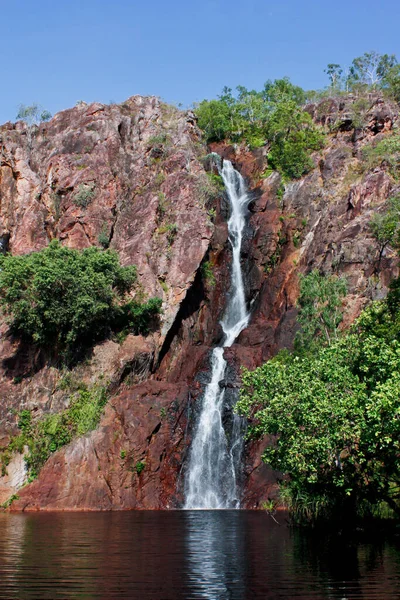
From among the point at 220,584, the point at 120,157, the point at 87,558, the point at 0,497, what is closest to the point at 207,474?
the point at 0,497

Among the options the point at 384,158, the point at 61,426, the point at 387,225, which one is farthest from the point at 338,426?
the point at 384,158

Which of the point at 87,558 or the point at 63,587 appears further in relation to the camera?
the point at 87,558

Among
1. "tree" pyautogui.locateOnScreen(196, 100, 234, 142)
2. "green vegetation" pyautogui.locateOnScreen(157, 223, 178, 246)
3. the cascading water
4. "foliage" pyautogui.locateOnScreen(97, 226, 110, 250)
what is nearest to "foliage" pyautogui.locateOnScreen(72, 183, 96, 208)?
"foliage" pyautogui.locateOnScreen(97, 226, 110, 250)

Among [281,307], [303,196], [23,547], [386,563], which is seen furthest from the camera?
[303,196]

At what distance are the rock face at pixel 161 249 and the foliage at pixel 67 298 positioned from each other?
2201 mm

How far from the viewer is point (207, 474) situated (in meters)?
47.1

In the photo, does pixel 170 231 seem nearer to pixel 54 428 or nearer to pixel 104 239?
pixel 104 239

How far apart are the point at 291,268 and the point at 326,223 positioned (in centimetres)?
548

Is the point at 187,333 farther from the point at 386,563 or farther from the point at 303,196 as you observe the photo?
the point at 386,563

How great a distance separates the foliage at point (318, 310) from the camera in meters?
49.3

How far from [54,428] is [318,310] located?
22.4 m

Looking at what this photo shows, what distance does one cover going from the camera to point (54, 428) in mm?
50000

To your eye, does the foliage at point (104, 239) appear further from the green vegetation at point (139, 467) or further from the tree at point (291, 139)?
the green vegetation at point (139, 467)

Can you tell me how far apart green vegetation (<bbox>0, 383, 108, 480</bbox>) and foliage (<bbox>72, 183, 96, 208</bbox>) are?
21.6m
